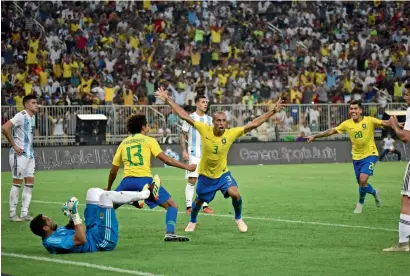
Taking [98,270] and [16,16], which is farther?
[16,16]

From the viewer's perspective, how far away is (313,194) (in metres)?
22.2

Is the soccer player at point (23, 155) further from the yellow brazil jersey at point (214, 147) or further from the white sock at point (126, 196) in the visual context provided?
the white sock at point (126, 196)

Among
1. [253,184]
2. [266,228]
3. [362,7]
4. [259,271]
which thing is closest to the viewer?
[259,271]

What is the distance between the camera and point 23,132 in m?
17.2

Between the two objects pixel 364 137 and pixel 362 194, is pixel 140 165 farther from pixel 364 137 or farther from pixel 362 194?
pixel 364 137

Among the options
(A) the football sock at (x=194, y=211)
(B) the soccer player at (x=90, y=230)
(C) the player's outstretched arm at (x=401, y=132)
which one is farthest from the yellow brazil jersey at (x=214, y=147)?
(C) the player's outstretched arm at (x=401, y=132)

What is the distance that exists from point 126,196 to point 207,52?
29785 millimetres

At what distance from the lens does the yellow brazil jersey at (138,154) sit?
43.3 ft

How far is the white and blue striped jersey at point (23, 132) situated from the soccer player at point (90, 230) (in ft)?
17.6

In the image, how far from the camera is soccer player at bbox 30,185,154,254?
38.8ft

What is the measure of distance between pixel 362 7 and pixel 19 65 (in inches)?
775

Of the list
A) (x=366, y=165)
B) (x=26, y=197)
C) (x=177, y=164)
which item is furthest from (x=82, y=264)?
(x=366, y=165)

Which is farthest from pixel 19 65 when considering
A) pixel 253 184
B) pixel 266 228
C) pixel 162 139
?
pixel 266 228

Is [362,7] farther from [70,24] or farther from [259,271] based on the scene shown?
[259,271]
